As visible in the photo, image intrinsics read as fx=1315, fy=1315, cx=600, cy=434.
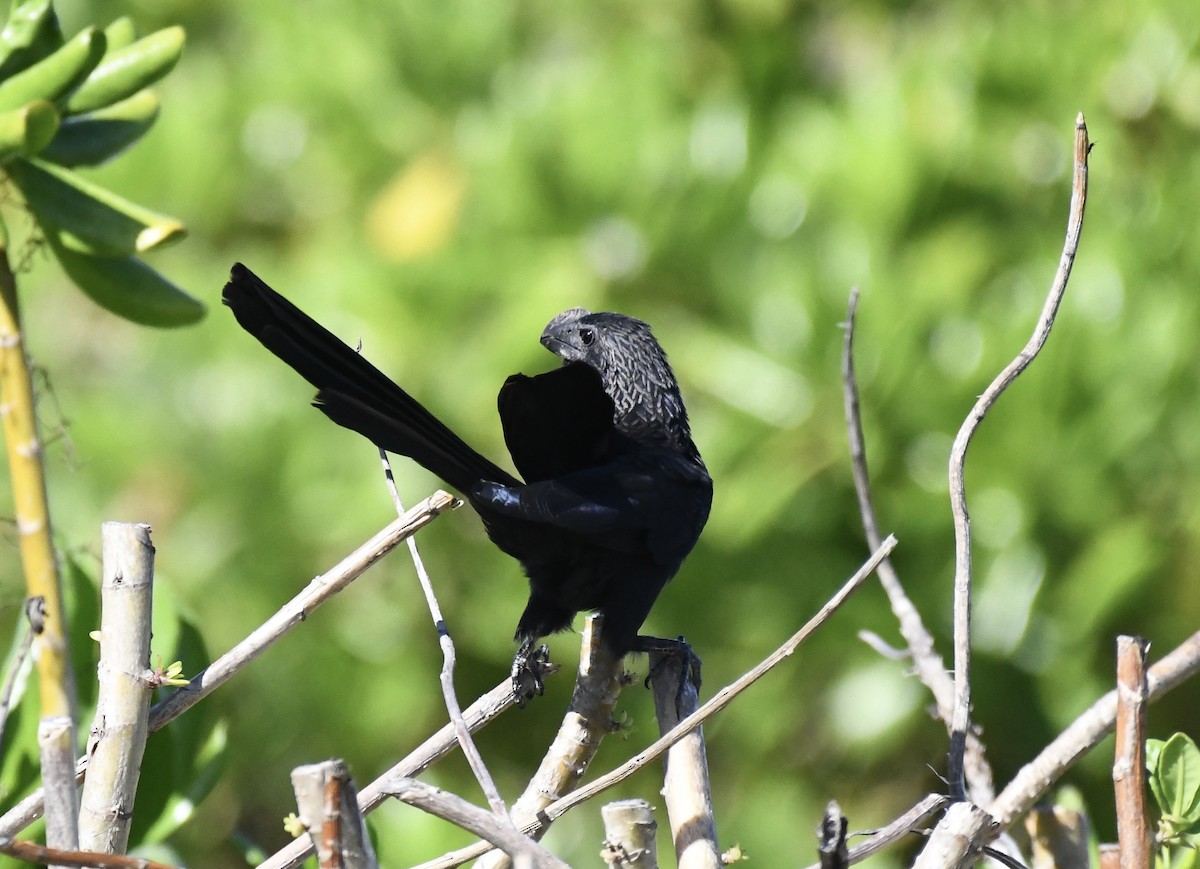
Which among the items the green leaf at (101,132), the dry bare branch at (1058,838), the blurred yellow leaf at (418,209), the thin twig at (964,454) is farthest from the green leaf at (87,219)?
the blurred yellow leaf at (418,209)

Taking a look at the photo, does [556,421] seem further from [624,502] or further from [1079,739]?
[1079,739]

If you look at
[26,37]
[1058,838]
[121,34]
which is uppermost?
[121,34]

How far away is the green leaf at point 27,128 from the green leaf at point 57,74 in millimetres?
42

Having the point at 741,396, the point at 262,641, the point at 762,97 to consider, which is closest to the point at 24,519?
the point at 262,641

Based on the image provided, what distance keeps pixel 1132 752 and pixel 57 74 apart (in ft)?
2.99

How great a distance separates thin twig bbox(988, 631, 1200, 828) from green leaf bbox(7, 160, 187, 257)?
2.58 ft

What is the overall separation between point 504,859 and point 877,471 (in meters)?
2.00

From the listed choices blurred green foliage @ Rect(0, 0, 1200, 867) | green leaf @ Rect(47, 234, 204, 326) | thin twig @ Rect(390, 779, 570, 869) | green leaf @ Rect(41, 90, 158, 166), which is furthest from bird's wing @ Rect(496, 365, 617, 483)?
blurred green foliage @ Rect(0, 0, 1200, 867)

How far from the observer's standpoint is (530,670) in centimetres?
149

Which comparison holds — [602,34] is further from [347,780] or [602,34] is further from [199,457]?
[347,780]

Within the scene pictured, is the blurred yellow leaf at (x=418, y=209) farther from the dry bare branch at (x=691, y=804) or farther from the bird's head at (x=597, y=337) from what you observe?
the dry bare branch at (x=691, y=804)

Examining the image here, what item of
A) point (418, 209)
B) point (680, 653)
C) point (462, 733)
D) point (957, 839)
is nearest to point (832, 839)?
point (957, 839)

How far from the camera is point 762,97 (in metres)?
3.30

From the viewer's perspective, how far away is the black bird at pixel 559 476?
124 cm
